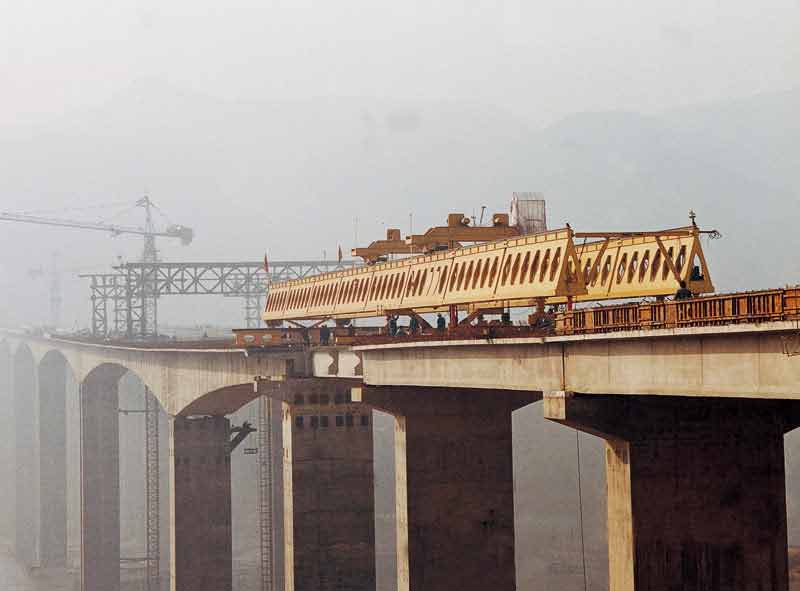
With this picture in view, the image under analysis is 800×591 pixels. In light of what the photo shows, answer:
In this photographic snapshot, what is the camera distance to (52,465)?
16275 cm

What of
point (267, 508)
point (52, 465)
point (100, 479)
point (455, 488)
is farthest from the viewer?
point (52, 465)

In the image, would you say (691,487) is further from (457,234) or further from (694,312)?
(457,234)

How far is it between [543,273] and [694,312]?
1290 cm

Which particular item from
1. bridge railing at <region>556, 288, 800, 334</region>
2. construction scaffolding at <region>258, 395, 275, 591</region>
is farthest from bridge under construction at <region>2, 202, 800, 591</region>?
construction scaffolding at <region>258, 395, 275, 591</region>

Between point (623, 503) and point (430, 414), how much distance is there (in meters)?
16.1

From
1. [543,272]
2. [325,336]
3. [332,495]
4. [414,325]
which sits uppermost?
[543,272]

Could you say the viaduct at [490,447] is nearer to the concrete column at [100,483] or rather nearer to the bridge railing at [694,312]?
the bridge railing at [694,312]

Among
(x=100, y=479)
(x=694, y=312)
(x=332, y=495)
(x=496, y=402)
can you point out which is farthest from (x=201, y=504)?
(x=694, y=312)

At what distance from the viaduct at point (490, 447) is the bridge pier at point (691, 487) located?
5cm

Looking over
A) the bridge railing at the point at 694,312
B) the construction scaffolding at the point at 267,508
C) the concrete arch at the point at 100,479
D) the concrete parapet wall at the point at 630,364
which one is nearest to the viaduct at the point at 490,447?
the concrete parapet wall at the point at 630,364

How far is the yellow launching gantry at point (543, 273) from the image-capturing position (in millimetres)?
39594

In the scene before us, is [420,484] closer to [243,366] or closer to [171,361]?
[243,366]

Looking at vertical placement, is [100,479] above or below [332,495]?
below

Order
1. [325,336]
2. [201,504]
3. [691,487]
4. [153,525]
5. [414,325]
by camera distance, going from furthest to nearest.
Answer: [153,525] → [201,504] → [325,336] → [414,325] → [691,487]
